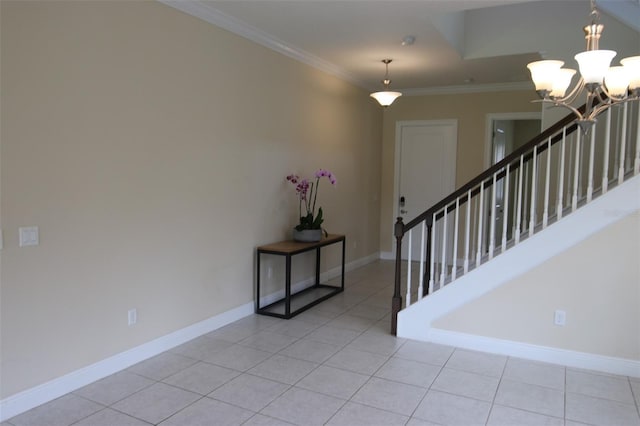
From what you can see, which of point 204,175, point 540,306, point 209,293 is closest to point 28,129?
point 204,175

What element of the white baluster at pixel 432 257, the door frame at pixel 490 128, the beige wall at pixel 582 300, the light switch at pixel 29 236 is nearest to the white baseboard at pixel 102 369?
the light switch at pixel 29 236

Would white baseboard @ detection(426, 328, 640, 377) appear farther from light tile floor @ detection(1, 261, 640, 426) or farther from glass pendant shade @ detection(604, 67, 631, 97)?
glass pendant shade @ detection(604, 67, 631, 97)

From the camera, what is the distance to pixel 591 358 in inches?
130

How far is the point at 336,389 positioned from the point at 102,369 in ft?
5.26

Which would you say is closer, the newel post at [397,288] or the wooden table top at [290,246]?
the newel post at [397,288]

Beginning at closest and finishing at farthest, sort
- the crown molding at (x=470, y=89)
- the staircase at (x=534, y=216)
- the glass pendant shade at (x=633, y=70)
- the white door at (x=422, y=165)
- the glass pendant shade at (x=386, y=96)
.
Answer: the glass pendant shade at (x=633, y=70) < the staircase at (x=534, y=216) < the glass pendant shade at (x=386, y=96) < the crown molding at (x=470, y=89) < the white door at (x=422, y=165)

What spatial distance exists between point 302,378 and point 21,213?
203cm

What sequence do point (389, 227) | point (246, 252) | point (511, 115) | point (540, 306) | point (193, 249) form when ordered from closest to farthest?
point (540, 306) → point (193, 249) → point (246, 252) → point (511, 115) → point (389, 227)

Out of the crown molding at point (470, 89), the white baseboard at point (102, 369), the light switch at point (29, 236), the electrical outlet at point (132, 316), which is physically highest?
the crown molding at point (470, 89)

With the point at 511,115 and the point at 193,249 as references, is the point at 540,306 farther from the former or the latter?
the point at 511,115

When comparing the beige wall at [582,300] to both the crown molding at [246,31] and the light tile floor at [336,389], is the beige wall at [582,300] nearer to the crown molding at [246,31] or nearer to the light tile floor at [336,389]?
the light tile floor at [336,389]

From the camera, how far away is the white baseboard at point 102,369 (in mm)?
2584

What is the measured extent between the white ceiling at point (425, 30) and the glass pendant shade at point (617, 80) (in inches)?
56.1

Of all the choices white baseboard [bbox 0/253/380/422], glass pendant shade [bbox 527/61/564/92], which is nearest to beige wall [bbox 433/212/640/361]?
glass pendant shade [bbox 527/61/564/92]
